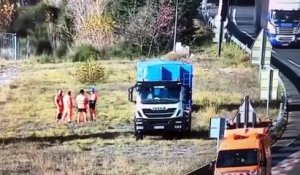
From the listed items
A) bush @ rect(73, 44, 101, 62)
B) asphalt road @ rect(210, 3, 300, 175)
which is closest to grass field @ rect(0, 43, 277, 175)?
asphalt road @ rect(210, 3, 300, 175)

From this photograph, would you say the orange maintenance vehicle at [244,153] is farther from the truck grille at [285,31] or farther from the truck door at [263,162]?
the truck grille at [285,31]

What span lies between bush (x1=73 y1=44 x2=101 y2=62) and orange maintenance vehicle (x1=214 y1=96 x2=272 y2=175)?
33884 millimetres

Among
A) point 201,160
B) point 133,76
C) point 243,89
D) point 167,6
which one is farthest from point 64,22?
point 201,160

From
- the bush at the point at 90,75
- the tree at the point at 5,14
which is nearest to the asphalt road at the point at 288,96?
the bush at the point at 90,75

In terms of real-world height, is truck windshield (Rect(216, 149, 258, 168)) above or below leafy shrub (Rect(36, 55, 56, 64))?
above

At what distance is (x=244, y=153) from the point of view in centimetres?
2108

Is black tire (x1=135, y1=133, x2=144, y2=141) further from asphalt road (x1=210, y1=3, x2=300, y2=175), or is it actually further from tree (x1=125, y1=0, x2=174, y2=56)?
tree (x1=125, y1=0, x2=174, y2=56)

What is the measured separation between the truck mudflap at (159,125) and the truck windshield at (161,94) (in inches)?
28.3

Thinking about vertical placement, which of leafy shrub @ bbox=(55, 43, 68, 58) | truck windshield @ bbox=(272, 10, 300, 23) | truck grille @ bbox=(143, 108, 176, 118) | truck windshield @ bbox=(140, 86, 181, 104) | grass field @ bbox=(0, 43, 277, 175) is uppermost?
truck windshield @ bbox=(272, 10, 300, 23)

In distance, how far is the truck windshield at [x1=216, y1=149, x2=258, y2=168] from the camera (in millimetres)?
20938

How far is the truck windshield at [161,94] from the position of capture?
3011 cm

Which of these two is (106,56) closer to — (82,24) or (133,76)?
(82,24)

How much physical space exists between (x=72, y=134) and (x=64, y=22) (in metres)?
32.3

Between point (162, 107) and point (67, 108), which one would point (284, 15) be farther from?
point (162, 107)
